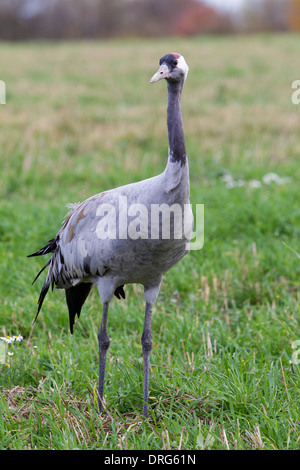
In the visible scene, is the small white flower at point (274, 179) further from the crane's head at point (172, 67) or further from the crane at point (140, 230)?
the crane's head at point (172, 67)

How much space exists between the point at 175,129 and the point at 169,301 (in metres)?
2.24

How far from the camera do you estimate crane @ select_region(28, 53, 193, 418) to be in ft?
9.09

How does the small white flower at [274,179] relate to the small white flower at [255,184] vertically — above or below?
above

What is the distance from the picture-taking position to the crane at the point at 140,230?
2771mm

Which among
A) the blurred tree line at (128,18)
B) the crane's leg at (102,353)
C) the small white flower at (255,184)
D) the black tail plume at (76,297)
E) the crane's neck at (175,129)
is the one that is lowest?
the crane's leg at (102,353)

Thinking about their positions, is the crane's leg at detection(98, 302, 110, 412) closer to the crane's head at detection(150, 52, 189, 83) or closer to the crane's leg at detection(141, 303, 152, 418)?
the crane's leg at detection(141, 303, 152, 418)

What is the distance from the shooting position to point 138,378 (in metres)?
3.47

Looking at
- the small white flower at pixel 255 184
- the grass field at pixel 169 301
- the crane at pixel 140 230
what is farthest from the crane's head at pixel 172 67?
the small white flower at pixel 255 184

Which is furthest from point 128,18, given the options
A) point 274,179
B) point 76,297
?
point 76,297

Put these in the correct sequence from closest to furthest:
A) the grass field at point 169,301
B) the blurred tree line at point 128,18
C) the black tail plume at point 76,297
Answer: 1. the grass field at point 169,301
2. the black tail plume at point 76,297
3. the blurred tree line at point 128,18

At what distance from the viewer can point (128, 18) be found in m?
48.6
